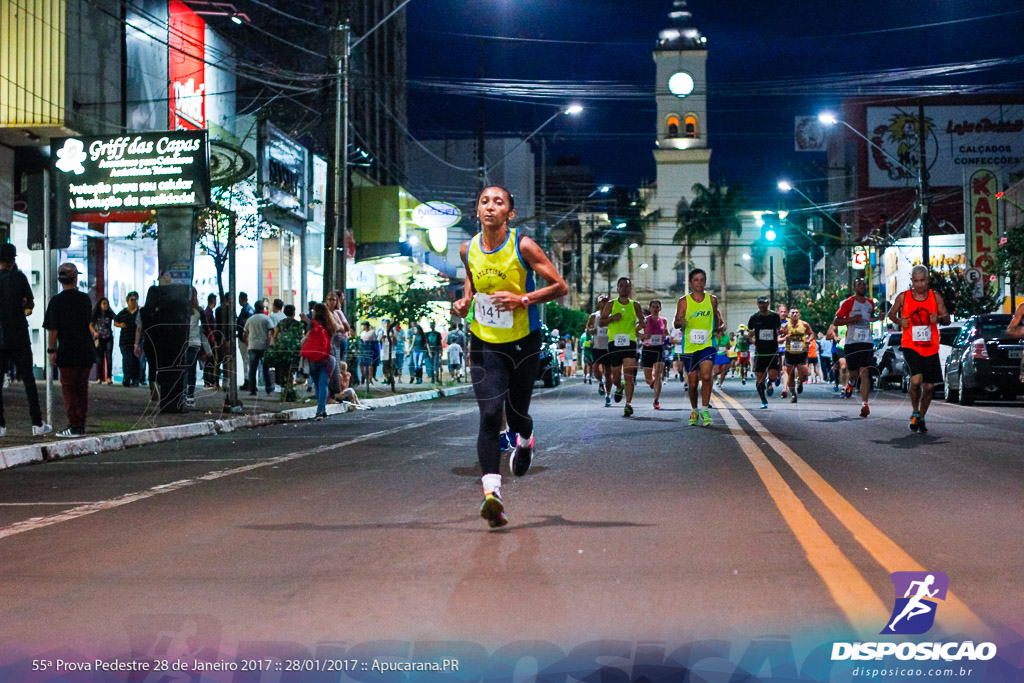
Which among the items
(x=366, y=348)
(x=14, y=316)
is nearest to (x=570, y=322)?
(x=366, y=348)

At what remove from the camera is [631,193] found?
107750mm

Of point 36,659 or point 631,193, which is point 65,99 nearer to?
point 36,659

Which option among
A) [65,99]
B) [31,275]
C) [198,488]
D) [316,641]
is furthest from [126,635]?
[31,275]

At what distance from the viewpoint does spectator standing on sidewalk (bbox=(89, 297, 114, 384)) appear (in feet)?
76.1

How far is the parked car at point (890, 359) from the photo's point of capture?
29.7 meters

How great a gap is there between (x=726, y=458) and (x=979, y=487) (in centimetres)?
240

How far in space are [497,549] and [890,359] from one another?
25.9 m

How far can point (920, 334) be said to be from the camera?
44.4 feet

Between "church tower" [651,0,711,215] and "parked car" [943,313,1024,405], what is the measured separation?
67299 millimetres

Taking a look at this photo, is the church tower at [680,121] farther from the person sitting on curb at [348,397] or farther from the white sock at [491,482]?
the white sock at [491,482]

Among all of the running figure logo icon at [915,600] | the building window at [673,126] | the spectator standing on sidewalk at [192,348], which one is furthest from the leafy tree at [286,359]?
the building window at [673,126]

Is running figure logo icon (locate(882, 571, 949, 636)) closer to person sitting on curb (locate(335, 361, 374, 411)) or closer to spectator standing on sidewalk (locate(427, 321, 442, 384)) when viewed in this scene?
person sitting on curb (locate(335, 361, 374, 411))

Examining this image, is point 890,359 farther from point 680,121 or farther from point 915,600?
point 680,121

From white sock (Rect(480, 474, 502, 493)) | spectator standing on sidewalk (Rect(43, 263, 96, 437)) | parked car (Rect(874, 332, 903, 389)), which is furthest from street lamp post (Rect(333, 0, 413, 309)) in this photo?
white sock (Rect(480, 474, 502, 493))
